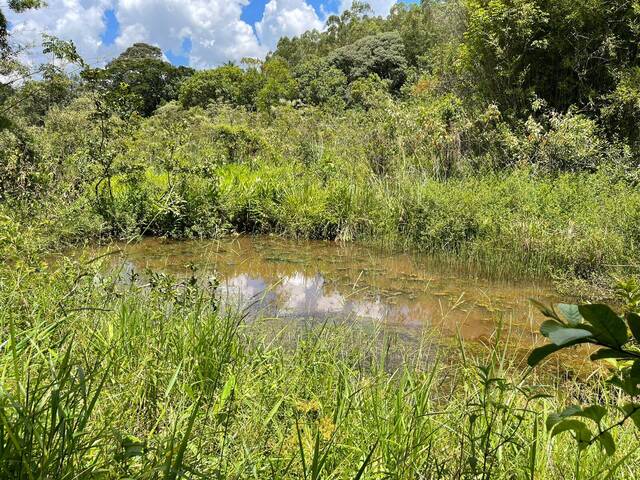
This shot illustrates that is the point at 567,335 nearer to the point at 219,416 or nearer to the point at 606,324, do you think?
the point at 606,324

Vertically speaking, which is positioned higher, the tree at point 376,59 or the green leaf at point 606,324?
the tree at point 376,59

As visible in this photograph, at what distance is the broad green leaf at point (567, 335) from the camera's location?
0.45 meters

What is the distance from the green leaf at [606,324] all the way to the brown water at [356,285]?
3.31 meters

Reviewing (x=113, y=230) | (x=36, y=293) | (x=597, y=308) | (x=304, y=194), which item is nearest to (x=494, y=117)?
(x=304, y=194)

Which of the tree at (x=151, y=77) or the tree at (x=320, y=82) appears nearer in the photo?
the tree at (x=320, y=82)

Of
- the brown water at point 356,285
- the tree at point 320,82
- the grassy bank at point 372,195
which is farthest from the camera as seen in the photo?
the tree at point 320,82

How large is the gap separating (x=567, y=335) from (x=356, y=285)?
4768mm

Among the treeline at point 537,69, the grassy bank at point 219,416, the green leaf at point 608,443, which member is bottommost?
the grassy bank at point 219,416

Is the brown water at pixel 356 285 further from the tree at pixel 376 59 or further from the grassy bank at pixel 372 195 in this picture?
the tree at pixel 376 59

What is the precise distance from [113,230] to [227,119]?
6.98 metres

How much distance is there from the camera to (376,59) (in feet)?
103

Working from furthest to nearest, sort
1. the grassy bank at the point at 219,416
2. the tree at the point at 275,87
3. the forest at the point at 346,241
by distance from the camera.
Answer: the tree at the point at 275,87 < the forest at the point at 346,241 < the grassy bank at the point at 219,416

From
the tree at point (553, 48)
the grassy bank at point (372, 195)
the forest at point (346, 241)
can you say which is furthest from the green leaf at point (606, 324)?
the tree at point (553, 48)

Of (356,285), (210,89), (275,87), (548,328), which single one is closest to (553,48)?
(356,285)
